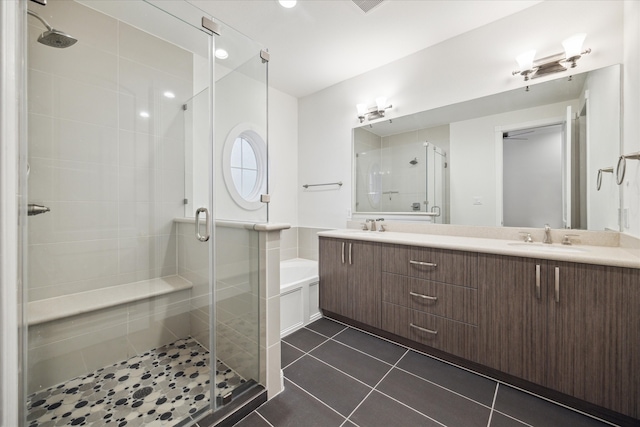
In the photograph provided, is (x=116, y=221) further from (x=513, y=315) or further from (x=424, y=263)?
(x=513, y=315)

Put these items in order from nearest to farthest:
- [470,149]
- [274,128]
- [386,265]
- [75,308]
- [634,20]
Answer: [634,20] → [75,308] → [386,265] → [470,149] → [274,128]

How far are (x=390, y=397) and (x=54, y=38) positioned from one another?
9.57 ft

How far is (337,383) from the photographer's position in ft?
5.26

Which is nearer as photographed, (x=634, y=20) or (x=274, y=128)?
(x=634, y=20)

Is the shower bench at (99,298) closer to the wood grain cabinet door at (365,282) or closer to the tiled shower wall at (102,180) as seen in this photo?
the tiled shower wall at (102,180)

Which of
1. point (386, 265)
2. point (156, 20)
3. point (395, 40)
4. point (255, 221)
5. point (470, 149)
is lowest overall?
point (386, 265)

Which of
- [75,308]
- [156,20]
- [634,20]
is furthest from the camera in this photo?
[156,20]

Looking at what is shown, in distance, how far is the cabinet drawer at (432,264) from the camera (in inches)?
66.4

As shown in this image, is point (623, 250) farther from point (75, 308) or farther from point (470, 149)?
point (75, 308)

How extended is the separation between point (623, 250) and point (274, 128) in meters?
3.26

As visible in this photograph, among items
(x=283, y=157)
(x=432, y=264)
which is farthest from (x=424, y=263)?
(x=283, y=157)

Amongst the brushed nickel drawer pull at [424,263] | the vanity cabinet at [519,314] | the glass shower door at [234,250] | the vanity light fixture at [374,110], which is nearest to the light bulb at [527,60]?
the vanity light fixture at [374,110]

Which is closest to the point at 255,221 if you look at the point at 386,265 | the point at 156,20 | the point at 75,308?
the point at 386,265

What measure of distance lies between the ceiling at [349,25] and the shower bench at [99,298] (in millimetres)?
2139
